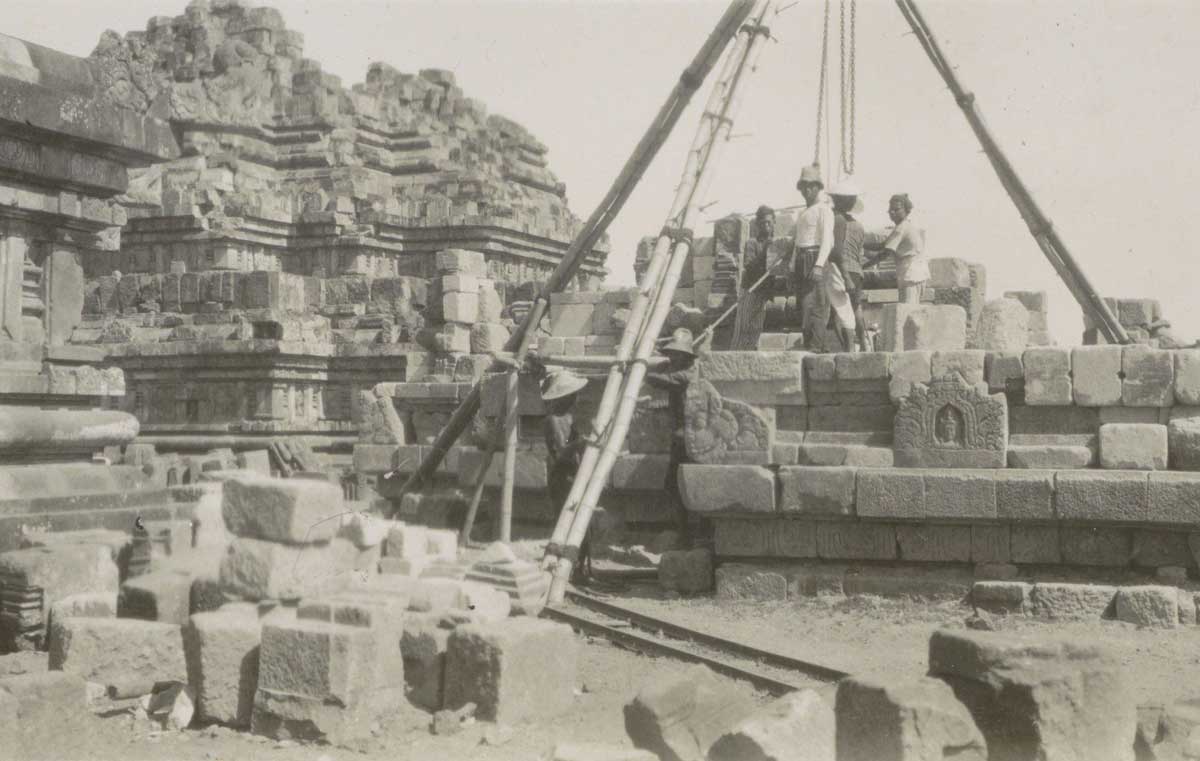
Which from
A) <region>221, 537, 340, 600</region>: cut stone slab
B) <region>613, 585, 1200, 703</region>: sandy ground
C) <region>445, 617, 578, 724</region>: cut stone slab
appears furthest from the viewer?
<region>613, 585, 1200, 703</region>: sandy ground

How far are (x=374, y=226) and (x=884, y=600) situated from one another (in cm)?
1867

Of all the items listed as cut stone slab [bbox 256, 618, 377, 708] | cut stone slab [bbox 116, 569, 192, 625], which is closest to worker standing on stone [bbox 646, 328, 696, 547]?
cut stone slab [bbox 116, 569, 192, 625]

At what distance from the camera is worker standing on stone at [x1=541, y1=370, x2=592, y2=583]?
11.0 metres

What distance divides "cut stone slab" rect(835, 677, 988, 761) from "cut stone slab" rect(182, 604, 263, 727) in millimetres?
2921

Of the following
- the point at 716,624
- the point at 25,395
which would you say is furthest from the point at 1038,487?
the point at 25,395

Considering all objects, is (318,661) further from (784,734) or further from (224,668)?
(784,734)

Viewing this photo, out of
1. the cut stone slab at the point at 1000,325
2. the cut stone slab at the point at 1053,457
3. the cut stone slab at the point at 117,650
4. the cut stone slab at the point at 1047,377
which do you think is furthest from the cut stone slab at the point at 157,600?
the cut stone slab at the point at 1000,325

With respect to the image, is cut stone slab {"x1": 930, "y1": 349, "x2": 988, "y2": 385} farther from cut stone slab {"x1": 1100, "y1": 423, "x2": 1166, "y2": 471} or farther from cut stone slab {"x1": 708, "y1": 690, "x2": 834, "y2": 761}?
cut stone slab {"x1": 708, "y1": 690, "x2": 834, "y2": 761}

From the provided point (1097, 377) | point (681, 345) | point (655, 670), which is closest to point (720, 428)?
point (681, 345)

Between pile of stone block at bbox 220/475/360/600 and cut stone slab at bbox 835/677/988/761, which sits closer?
cut stone slab at bbox 835/677/988/761

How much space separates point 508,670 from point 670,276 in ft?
17.4

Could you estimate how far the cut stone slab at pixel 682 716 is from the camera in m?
5.37

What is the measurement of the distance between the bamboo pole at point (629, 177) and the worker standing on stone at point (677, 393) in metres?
1.81

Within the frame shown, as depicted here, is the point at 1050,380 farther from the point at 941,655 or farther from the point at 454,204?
the point at 454,204
